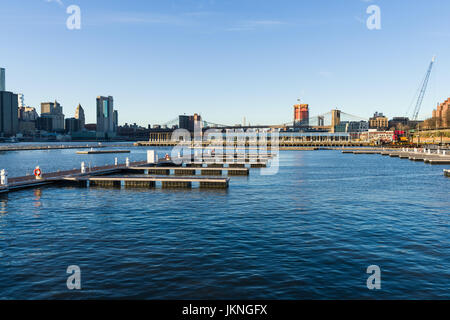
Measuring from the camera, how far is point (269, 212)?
25281mm

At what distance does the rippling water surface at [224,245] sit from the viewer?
40.9ft

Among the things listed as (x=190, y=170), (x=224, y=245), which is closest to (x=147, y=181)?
(x=190, y=170)

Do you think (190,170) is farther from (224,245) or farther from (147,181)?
(224,245)

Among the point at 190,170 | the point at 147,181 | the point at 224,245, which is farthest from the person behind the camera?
the point at 190,170

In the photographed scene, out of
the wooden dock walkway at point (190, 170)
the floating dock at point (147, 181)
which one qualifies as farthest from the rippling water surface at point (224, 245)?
the wooden dock walkway at point (190, 170)

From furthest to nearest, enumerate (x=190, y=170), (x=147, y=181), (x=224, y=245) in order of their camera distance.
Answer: (x=190, y=170)
(x=147, y=181)
(x=224, y=245)

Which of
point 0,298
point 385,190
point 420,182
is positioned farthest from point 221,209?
point 420,182

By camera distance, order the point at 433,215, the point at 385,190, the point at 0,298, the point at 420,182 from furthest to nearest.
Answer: the point at 420,182 < the point at 385,190 < the point at 433,215 < the point at 0,298

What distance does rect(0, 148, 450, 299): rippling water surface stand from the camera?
12477 mm

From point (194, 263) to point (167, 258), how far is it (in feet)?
4.41

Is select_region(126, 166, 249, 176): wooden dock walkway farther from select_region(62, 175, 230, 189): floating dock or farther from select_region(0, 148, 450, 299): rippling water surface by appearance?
select_region(0, 148, 450, 299): rippling water surface

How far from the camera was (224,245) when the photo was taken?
17359mm

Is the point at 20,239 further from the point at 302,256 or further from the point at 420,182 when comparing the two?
the point at 420,182

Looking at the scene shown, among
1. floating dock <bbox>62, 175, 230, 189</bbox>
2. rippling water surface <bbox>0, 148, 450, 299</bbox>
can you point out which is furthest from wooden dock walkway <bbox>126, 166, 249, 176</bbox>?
rippling water surface <bbox>0, 148, 450, 299</bbox>
